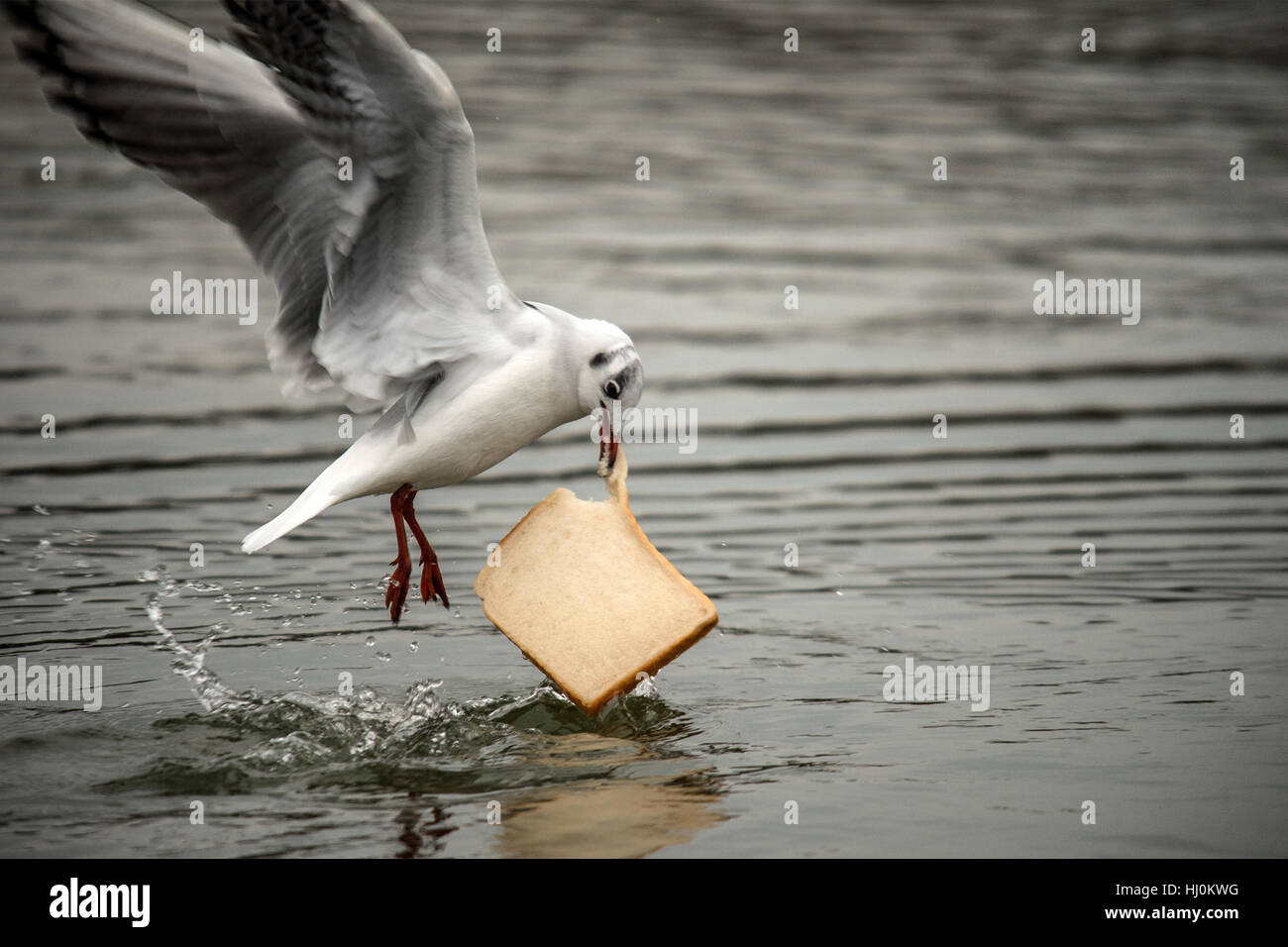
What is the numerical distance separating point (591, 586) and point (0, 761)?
2453 millimetres

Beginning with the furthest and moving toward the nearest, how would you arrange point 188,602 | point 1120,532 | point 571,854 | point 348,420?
point 348,420 → point 1120,532 → point 188,602 → point 571,854

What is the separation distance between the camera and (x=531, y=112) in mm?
21188

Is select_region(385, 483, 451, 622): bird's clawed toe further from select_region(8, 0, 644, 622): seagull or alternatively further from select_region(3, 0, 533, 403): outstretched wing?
select_region(3, 0, 533, 403): outstretched wing

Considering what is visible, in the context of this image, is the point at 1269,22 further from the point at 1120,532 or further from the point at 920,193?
the point at 1120,532

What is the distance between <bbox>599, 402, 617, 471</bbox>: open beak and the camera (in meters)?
7.50

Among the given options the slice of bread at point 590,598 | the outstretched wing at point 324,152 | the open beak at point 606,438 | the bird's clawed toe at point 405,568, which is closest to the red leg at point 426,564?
the bird's clawed toe at point 405,568

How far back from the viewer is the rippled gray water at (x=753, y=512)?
23.3 feet

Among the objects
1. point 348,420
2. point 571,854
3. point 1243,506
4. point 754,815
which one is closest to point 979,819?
point 754,815

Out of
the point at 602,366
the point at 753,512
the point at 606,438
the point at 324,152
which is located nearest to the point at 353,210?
the point at 324,152

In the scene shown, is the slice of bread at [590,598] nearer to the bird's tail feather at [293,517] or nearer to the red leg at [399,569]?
the red leg at [399,569]

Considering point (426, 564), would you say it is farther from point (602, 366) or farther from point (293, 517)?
point (602, 366)

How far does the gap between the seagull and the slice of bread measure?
0.30m

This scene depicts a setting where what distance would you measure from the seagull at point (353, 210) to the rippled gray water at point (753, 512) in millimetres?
1148

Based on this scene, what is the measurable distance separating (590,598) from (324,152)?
81.7 inches
